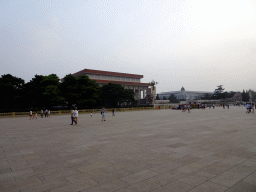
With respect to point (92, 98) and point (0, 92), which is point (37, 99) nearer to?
point (0, 92)

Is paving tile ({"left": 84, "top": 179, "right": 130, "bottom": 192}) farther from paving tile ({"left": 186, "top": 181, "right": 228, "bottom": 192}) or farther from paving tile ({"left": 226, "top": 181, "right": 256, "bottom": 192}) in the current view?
paving tile ({"left": 226, "top": 181, "right": 256, "bottom": 192})

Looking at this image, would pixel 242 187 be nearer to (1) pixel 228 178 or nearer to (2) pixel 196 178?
(1) pixel 228 178

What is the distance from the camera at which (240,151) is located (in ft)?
20.0

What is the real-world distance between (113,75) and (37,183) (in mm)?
68372

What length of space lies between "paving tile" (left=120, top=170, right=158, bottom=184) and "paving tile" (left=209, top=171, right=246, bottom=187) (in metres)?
1.44

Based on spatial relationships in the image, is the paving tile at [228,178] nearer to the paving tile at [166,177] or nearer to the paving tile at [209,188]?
the paving tile at [209,188]

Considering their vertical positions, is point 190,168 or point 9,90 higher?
point 9,90

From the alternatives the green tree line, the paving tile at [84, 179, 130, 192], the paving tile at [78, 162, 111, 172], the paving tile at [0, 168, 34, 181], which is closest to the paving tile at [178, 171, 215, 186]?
the paving tile at [84, 179, 130, 192]

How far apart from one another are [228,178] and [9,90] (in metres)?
42.8

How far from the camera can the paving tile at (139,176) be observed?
397 cm

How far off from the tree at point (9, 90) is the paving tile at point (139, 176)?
130 ft

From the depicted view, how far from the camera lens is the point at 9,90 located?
36219 mm

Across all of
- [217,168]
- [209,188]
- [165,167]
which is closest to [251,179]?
[217,168]

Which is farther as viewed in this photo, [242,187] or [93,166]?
[93,166]
